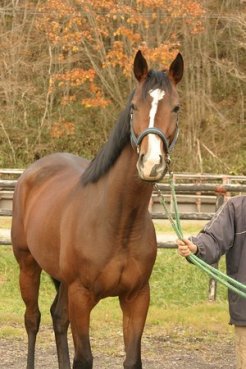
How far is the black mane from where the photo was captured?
13.0 feet

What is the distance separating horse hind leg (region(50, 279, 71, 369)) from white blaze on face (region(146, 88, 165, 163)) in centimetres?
212

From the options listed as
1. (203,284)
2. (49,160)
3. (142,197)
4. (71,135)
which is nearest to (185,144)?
(71,135)

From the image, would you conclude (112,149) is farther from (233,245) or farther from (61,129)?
(61,129)

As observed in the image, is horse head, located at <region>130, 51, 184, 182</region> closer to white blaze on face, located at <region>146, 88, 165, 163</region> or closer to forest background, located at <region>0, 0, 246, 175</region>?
white blaze on face, located at <region>146, 88, 165, 163</region>

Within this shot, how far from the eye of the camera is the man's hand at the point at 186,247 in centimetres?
368

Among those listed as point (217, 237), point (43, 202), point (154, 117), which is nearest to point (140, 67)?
point (154, 117)

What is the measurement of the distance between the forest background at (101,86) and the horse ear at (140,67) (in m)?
15.3

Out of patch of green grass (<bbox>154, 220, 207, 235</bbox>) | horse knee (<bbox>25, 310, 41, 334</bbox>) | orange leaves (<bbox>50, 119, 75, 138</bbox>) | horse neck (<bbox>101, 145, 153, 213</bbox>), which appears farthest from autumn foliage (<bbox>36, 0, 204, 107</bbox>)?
horse neck (<bbox>101, 145, 153, 213</bbox>)

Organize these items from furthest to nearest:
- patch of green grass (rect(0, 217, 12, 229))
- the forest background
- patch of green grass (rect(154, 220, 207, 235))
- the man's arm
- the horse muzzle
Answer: the forest background, patch of green grass (rect(0, 217, 12, 229)), patch of green grass (rect(154, 220, 207, 235)), the man's arm, the horse muzzle

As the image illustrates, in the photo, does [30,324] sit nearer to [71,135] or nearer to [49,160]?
[49,160]

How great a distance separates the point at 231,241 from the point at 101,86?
17.5m

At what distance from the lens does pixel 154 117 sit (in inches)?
150

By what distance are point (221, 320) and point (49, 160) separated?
7.75 ft

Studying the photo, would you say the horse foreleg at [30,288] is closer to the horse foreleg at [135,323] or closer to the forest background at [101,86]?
the horse foreleg at [135,323]
